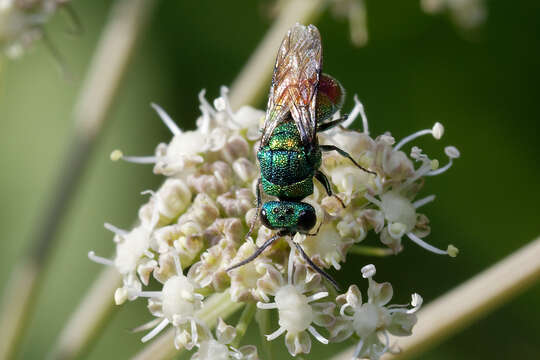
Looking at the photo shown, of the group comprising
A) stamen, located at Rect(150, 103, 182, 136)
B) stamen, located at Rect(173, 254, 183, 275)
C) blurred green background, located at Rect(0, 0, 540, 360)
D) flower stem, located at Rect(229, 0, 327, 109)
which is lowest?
blurred green background, located at Rect(0, 0, 540, 360)

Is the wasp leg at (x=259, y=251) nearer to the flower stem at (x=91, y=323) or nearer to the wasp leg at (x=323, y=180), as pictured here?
the wasp leg at (x=323, y=180)

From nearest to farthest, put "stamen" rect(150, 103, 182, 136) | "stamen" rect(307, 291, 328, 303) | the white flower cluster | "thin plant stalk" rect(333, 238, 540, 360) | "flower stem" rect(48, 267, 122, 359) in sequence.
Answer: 1. "stamen" rect(307, 291, 328, 303)
2. "thin plant stalk" rect(333, 238, 540, 360)
3. "stamen" rect(150, 103, 182, 136)
4. "flower stem" rect(48, 267, 122, 359)
5. the white flower cluster

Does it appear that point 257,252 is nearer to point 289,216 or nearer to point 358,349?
point 289,216

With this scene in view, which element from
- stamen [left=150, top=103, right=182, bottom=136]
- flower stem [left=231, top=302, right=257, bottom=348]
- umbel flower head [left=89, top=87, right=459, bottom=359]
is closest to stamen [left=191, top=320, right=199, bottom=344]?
umbel flower head [left=89, top=87, right=459, bottom=359]

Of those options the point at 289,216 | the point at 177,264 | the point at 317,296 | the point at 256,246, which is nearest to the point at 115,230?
the point at 177,264

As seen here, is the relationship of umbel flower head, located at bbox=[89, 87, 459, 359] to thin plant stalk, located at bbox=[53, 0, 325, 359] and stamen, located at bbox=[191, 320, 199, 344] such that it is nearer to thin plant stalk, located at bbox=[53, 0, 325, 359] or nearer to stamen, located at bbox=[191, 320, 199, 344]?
stamen, located at bbox=[191, 320, 199, 344]
